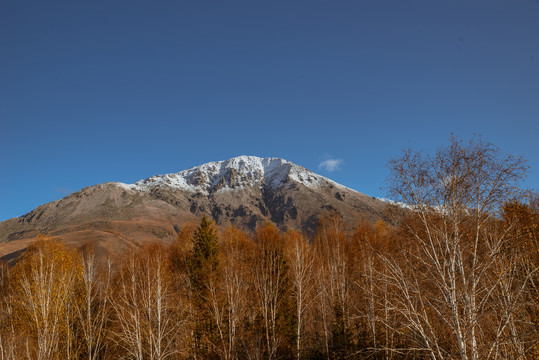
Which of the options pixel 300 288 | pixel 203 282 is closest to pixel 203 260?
pixel 203 282

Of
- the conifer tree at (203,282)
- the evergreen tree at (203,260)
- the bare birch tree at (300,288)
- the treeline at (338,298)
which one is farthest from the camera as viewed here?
the evergreen tree at (203,260)

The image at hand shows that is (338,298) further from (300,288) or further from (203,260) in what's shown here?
(203,260)

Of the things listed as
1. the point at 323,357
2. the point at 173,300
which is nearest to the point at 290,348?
the point at 323,357

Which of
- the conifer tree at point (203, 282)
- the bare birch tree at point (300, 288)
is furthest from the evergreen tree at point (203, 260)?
the bare birch tree at point (300, 288)

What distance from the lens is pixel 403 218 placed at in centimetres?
1301

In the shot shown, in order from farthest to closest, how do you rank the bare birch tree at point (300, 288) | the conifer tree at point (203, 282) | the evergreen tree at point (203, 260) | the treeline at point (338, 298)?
1. the evergreen tree at point (203, 260)
2. the conifer tree at point (203, 282)
3. the bare birch tree at point (300, 288)
4. the treeline at point (338, 298)

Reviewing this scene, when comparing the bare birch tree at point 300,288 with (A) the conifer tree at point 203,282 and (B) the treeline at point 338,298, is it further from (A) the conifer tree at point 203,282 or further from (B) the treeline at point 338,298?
(A) the conifer tree at point 203,282

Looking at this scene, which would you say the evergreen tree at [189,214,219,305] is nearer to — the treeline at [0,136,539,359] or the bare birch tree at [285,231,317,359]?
the treeline at [0,136,539,359]

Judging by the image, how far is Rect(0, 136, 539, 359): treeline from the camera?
10859 mm

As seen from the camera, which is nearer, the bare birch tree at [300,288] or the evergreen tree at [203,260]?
the bare birch tree at [300,288]

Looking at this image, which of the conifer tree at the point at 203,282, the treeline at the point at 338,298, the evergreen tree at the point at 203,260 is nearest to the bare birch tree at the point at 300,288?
the treeline at the point at 338,298

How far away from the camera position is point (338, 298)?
2956 cm

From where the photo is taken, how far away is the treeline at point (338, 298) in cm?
1086

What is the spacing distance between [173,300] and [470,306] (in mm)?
30957
